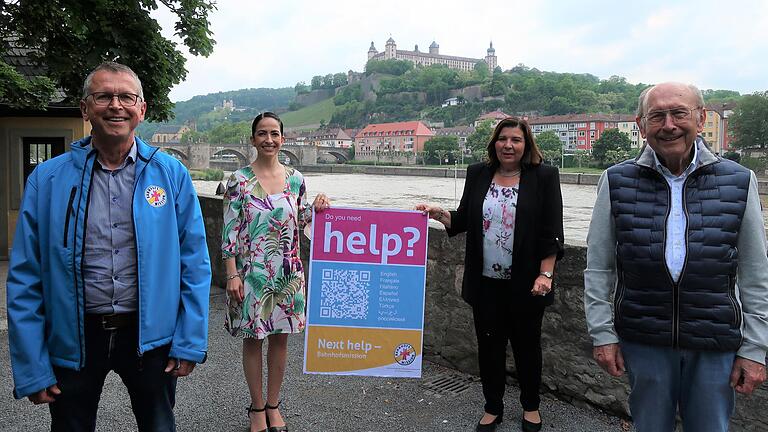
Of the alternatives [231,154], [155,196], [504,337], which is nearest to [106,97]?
[155,196]

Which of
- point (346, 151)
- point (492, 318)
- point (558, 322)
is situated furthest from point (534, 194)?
point (346, 151)

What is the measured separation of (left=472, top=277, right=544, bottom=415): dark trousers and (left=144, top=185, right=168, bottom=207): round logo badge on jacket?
70.4 inches

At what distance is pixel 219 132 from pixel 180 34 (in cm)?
12886

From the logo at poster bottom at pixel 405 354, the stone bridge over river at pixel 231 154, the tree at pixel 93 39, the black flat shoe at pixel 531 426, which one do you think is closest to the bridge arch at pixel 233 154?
the stone bridge over river at pixel 231 154

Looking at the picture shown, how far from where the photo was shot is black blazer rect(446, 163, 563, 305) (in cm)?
328

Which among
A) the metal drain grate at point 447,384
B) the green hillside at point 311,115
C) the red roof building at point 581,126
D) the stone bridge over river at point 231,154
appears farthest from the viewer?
the green hillside at point 311,115

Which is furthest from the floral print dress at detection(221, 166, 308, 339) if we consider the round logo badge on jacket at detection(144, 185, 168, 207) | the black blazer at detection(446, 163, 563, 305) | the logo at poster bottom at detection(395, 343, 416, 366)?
the round logo badge on jacket at detection(144, 185, 168, 207)

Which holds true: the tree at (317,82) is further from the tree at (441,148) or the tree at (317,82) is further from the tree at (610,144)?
the tree at (610,144)

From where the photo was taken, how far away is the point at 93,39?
20.4 feet

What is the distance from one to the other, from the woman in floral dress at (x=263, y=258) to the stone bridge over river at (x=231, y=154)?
67.2m

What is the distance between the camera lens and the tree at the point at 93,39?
598cm

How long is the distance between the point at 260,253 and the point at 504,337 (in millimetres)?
1350

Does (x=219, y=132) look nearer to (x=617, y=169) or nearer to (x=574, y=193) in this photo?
(x=574, y=193)

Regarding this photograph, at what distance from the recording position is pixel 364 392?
410 centimetres
